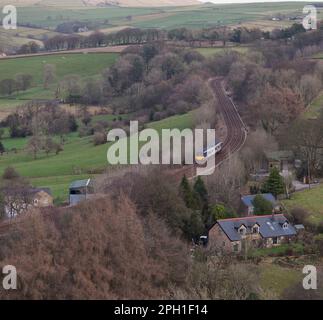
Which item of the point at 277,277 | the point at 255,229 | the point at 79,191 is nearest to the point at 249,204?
the point at 255,229

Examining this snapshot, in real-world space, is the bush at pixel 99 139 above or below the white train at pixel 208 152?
below

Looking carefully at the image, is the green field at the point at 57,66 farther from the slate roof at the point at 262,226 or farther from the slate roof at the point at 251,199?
the slate roof at the point at 262,226

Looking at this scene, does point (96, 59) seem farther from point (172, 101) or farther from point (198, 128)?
point (198, 128)

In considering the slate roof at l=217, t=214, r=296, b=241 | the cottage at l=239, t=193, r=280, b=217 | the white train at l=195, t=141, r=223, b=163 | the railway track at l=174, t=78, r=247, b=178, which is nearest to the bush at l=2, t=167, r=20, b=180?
the railway track at l=174, t=78, r=247, b=178

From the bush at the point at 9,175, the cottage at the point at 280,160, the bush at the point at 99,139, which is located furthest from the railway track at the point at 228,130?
the bush at the point at 9,175

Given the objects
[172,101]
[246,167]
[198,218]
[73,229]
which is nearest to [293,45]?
[172,101]

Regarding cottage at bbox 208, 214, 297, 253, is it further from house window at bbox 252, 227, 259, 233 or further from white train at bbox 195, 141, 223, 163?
white train at bbox 195, 141, 223, 163
